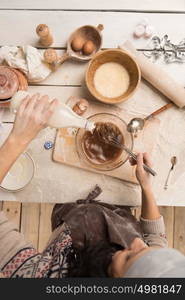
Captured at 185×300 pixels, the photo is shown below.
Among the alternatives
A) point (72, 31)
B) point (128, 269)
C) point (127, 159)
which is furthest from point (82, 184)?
point (72, 31)

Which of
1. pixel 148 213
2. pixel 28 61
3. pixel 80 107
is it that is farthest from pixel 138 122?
pixel 28 61

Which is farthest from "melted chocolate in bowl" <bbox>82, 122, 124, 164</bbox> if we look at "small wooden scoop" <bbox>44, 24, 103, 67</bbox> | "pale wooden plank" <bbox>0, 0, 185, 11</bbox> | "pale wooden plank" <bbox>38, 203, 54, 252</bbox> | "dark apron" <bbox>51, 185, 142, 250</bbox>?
"pale wooden plank" <bbox>38, 203, 54, 252</bbox>

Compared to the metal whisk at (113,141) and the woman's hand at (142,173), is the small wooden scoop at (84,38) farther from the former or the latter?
the woman's hand at (142,173)

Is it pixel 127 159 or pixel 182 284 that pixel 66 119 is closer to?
pixel 127 159

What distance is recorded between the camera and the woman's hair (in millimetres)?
1010

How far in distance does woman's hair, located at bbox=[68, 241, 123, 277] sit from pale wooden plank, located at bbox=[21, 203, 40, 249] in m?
0.67

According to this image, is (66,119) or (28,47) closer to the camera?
(66,119)

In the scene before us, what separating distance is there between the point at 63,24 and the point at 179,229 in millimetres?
1084

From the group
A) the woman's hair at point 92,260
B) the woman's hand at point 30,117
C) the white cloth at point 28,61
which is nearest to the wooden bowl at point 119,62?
the white cloth at point 28,61

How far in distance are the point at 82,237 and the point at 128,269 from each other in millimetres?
318

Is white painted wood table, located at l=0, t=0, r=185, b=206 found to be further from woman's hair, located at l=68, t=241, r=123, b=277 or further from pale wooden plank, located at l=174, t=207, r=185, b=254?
pale wooden plank, located at l=174, t=207, r=185, b=254

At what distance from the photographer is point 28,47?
120 cm

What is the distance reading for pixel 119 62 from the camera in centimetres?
123

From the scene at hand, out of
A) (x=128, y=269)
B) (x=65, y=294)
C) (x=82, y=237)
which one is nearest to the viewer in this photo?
(x=128, y=269)
